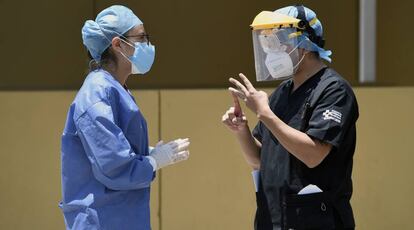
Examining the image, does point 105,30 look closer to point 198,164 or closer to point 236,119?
point 236,119

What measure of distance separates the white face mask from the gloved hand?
50cm

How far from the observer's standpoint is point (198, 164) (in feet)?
17.9

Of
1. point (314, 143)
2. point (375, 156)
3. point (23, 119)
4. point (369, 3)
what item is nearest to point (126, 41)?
point (314, 143)

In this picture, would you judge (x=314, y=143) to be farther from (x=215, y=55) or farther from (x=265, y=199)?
(x=215, y=55)

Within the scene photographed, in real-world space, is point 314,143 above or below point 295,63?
below

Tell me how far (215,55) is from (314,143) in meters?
5.28

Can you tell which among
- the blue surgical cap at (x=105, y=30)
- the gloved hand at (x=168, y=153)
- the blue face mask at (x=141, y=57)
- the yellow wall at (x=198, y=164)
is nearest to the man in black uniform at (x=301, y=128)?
the gloved hand at (x=168, y=153)

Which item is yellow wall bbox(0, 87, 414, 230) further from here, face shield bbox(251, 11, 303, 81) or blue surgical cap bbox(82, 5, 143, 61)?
face shield bbox(251, 11, 303, 81)

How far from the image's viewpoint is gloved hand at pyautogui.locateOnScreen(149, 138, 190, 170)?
9.82ft

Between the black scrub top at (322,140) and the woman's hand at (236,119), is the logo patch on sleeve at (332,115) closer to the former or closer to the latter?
the black scrub top at (322,140)

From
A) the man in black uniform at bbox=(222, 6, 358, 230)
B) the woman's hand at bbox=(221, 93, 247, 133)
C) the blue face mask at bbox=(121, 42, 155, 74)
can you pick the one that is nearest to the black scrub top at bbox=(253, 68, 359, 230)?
the man in black uniform at bbox=(222, 6, 358, 230)

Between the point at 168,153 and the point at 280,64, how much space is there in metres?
0.60

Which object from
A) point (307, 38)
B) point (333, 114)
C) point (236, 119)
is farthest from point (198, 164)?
point (333, 114)

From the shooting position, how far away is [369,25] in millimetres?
6934
